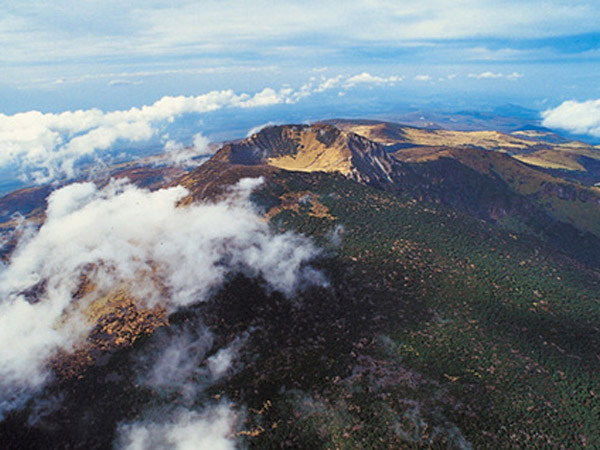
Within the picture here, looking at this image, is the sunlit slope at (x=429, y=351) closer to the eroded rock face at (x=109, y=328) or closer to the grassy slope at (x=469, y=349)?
the grassy slope at (x=469, y=349)

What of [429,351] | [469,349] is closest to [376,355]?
[429,351]

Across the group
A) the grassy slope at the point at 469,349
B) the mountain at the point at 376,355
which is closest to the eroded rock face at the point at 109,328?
the mountain at the point at 376,355

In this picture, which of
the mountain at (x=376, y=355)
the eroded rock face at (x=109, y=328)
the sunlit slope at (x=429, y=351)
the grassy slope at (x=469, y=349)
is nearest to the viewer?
the grassy slope at (x=469, y=349)

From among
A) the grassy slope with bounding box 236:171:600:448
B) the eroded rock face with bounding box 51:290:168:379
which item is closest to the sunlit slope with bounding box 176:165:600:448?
the grassy slope with bounding box 236:171:600:448

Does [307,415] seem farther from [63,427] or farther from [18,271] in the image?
[18,271]

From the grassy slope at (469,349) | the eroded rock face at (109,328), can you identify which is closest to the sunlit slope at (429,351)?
the grassy slope at (469,349)

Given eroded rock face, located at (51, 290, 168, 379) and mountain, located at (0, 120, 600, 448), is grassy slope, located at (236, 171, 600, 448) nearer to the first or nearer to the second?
mountain, located at (0, 120, 600, 448)

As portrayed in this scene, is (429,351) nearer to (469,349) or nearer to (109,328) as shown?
(469,349)

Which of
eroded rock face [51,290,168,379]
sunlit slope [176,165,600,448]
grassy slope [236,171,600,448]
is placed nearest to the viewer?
grassy slope [236,171,600,448]

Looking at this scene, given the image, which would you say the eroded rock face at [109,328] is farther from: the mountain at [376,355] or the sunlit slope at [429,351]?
the sunlit slope at [429,351]

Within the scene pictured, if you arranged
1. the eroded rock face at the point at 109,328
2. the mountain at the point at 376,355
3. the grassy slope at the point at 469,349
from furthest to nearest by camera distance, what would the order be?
the eroded rock face at the point at 109,328
the mountain at the point at 376,355
the grassy slope at the point at 469,349

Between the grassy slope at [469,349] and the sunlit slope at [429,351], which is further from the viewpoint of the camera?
the sunlit slope at [429,351]

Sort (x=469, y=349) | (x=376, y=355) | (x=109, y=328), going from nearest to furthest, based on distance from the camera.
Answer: (x=469, y=349), (x=376, y=355), (x=109, y=328)
